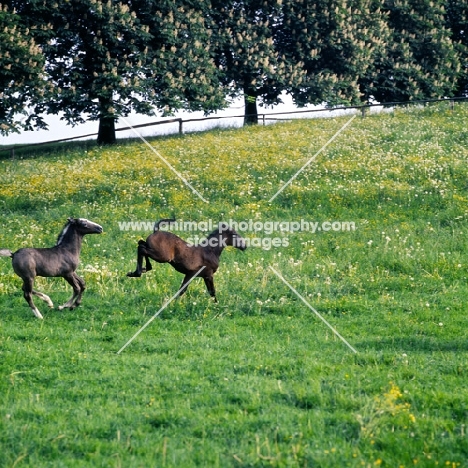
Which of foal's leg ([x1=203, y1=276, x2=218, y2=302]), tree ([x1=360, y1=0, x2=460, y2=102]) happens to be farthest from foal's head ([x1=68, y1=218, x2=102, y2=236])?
tree ([x1=360, y1=0, x2=460, y2=102])

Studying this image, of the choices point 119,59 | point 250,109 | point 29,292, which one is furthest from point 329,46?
point 29,292

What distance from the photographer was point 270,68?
145 ft

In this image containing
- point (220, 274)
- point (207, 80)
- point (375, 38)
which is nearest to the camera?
point (220, 274)

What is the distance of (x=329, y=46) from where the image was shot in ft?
153

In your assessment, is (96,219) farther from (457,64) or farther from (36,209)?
(457,64)

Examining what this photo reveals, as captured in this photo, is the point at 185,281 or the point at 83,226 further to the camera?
the point at 185,281

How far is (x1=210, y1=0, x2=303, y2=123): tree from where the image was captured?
44.2 metres

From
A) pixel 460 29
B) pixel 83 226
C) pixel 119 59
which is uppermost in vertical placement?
pixel 460 29

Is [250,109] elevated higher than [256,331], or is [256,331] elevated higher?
[250,109]

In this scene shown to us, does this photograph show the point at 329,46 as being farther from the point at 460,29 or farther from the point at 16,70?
the point at 16,70

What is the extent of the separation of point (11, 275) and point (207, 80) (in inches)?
1050

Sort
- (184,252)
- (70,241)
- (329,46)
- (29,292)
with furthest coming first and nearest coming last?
(329,46) → (70,241) → (184,252) → (29,292)

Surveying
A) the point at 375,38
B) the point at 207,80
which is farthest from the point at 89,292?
the point at 375,38

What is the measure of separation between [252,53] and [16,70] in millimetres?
14613
